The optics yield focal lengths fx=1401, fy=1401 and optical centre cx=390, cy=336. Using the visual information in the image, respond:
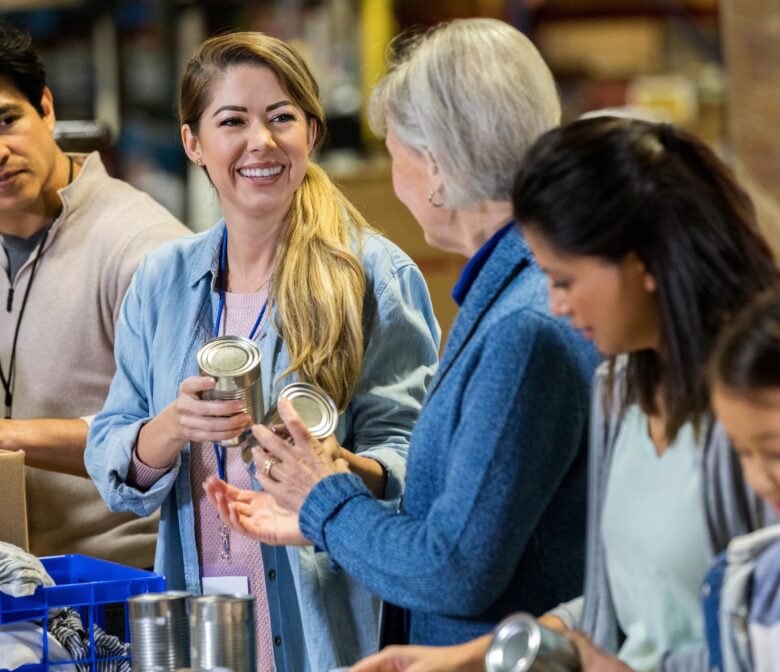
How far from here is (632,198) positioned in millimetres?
1480

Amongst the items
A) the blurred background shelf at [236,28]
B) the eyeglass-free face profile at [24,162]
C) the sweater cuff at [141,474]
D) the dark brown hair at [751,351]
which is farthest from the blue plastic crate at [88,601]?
the blurred background shelf at [236,28]

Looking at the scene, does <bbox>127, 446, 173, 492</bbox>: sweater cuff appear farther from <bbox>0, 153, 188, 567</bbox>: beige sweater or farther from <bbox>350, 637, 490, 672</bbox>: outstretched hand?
<bbox>350, 637, 490, 672</bbox>: outstretched hand

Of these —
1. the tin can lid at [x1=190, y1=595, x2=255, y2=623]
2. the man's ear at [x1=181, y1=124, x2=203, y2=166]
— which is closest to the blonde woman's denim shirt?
the man's ear at [x1=181, y1=124, x2=203, y2=166]

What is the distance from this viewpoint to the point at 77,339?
8.97 ft

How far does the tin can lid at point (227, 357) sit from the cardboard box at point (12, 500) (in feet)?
1.10

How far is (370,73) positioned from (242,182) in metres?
3.58

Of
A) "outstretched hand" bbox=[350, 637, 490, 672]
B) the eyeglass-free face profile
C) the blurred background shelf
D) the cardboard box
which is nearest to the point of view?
"outstretched hand" bbox=[350, 637, 490, 672]

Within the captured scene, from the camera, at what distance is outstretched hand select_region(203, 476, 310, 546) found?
196cm

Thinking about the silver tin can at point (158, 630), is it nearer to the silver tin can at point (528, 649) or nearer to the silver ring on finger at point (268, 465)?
the silver ring on finger at point (268, 465)

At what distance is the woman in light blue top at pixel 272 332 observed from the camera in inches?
86.3

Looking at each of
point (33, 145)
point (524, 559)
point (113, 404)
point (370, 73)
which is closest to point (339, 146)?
point (370, 73)

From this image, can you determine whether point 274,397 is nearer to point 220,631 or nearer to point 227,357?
point 227,357

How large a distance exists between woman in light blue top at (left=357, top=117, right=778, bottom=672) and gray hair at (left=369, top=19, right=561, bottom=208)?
0.16 m

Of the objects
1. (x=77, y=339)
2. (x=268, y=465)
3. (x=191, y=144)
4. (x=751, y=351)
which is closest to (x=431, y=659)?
(x=268, y=465)
